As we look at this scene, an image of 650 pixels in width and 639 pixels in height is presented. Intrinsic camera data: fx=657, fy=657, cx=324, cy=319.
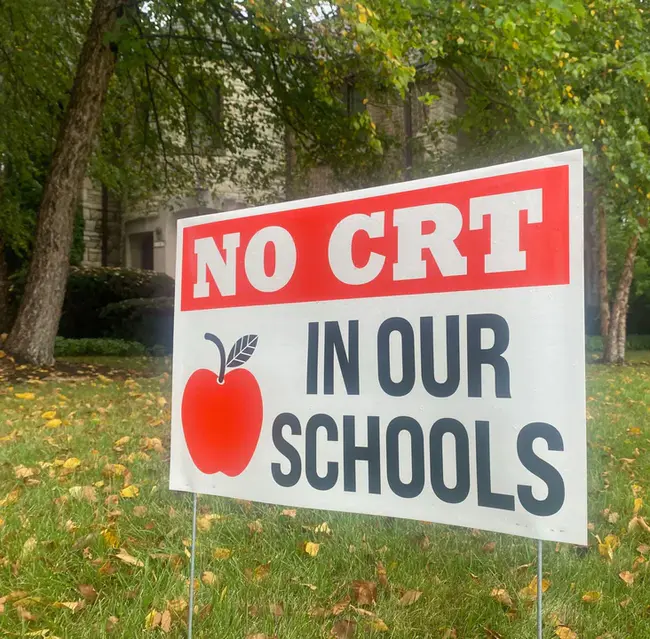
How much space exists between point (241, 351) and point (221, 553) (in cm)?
112

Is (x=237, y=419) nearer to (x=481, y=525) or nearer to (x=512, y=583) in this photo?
(x=481, y=525)

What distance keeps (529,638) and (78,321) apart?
625 inches

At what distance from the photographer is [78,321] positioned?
16469mm

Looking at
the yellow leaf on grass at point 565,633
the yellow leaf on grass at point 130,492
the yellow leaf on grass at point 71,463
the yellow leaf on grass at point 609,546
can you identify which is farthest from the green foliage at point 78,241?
the yellow leaf on grass at point 565,633

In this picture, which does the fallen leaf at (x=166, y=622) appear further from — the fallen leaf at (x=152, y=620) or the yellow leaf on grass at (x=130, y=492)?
the yellow leaf on grass at (x=130, y=492)

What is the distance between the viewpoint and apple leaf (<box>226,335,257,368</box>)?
6.86 feet

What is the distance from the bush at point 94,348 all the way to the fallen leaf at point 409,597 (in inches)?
472

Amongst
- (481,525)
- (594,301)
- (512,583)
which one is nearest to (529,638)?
(512,583)

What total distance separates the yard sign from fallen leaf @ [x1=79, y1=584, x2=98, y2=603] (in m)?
0.64

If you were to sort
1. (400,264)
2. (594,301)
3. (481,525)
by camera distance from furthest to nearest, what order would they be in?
(594,301) < (400,264) < (481,525)

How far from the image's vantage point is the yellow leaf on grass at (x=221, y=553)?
2768mm

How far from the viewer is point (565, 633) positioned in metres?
2.22

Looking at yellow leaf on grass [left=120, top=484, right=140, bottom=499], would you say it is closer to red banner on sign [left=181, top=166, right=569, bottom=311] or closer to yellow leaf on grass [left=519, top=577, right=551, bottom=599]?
red banner on sign [left=181, top=166, right=569, bottom=311]

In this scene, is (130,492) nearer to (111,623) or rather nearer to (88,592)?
(88,592)
